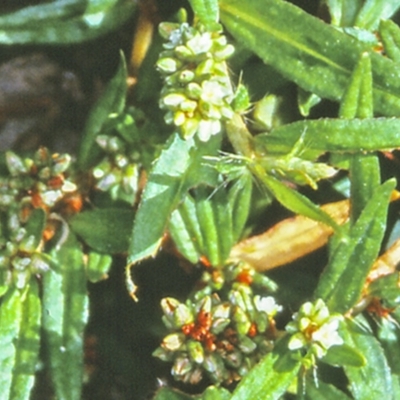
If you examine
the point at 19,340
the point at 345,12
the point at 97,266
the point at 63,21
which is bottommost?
the point at 19,340

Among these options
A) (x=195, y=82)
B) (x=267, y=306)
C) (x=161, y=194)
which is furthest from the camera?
(x=267, y=306)

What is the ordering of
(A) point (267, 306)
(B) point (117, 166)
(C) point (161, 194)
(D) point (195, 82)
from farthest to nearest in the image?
1. (B) point (117, 166)
2. (A) point (267, 306)
3. (C) point (161, 194)
4. (D) point (195, 82)

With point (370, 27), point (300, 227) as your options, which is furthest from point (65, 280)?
point (370, 27)

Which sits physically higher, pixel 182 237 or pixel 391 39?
pixel 391 39

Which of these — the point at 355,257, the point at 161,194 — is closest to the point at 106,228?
the point at 161,194

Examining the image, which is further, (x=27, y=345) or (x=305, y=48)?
(x=27, y=345)

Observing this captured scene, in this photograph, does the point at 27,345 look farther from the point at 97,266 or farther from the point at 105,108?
the point at 105,108

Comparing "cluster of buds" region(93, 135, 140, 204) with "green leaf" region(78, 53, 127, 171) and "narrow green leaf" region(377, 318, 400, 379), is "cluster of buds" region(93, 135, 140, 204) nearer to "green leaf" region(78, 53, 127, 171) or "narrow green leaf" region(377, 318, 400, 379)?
"green leaf" region(78, 53, 127, 171)

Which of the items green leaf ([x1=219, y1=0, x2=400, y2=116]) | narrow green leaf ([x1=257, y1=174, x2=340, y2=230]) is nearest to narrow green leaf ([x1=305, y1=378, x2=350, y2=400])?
narrow green leaf ([x1=257, y1=174, x2=340, y2=230])

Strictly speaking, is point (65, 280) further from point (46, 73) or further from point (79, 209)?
point (46, 73)
